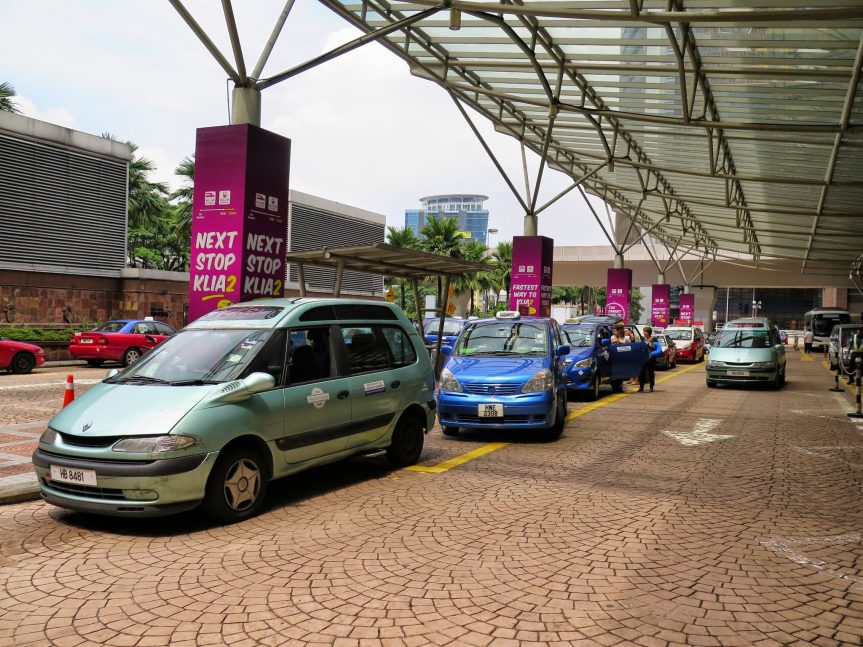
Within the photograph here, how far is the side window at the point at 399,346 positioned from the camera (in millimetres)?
7664

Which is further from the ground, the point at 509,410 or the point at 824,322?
the point at 824,322

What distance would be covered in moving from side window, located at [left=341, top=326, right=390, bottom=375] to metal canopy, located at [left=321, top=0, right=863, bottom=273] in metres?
4.53

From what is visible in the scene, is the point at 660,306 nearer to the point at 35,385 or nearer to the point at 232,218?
the point at 35,385

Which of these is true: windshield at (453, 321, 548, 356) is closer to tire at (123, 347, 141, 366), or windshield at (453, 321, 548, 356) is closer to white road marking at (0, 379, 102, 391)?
white road marking at (0, 379, 102, 391)

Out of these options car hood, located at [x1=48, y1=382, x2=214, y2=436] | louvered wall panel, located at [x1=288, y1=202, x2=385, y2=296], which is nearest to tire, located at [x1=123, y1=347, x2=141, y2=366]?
car hood, located at [x1=48, y1=382, x2=214, y2=436]

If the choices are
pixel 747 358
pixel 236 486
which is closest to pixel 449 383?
pixel 236 486

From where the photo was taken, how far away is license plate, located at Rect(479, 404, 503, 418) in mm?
9305

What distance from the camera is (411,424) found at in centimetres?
792

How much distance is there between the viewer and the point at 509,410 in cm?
930

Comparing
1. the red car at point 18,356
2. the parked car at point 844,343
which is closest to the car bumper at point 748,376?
the parked car at point 844,343

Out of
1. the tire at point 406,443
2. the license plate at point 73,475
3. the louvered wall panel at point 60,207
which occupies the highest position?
the louvered wall panel at point 60,207

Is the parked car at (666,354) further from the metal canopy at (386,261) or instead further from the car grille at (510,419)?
the car grille at (510,419)

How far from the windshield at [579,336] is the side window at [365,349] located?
8366mm

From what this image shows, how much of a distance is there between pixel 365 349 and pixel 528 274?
55.2 feet
